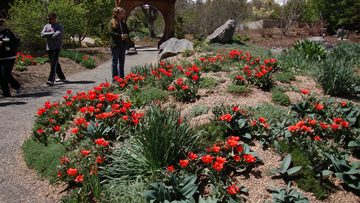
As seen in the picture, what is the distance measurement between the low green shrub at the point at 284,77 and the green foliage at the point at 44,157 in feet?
13.2

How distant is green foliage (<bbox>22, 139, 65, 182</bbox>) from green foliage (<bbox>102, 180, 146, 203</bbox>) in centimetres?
83

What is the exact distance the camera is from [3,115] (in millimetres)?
6055

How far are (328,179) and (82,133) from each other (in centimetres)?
286

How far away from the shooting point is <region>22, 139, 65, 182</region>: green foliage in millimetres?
3949

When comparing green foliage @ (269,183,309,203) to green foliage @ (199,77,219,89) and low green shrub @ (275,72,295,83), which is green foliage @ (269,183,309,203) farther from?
low green shrub @ (275,72,295,83)

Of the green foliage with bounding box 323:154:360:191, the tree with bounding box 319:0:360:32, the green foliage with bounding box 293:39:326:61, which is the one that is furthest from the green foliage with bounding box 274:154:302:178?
the tree with bounding box 319:0:360:32

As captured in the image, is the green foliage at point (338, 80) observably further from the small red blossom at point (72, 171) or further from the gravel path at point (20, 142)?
the gravel path at point (20, 142)

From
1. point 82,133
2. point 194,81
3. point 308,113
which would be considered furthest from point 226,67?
point 82,133

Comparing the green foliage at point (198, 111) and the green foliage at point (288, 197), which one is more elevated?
the green foliage at point (198, 111)

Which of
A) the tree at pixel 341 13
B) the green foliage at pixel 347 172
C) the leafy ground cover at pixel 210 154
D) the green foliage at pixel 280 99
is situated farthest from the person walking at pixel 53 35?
the tree at pixel 341 13

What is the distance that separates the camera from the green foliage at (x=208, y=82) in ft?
19.2

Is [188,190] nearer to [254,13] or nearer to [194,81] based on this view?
[194,81]

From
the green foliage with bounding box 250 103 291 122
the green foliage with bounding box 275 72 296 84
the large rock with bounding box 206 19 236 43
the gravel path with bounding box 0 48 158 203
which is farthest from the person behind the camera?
the large rock with bounding box 206 19 236 43

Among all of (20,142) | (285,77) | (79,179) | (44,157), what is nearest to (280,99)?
(285,77)
